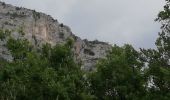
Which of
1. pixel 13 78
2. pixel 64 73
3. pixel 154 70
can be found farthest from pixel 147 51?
pixel 13 78

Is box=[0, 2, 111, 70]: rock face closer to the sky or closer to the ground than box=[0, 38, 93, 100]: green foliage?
closer to the sky

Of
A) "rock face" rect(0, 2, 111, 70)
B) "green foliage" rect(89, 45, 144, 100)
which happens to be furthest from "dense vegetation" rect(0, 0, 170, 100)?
"rock face" rect(0, 2, 111, 70)

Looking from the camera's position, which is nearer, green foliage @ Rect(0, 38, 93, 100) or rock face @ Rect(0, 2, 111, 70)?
green foliage @ Rect(0, 38, 93, 100)

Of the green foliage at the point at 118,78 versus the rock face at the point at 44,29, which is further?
the rock face at the point at 44,29

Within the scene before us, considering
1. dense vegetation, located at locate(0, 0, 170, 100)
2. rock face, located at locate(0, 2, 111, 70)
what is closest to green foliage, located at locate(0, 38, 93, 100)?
dense vegetation, located at locate(0, 0, 170, 100)

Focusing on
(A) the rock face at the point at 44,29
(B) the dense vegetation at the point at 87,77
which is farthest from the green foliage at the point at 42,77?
(A) the rock face at the point at 44,29

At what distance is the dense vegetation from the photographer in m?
39.8

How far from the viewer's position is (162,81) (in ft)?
129

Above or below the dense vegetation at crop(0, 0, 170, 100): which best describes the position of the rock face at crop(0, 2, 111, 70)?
above

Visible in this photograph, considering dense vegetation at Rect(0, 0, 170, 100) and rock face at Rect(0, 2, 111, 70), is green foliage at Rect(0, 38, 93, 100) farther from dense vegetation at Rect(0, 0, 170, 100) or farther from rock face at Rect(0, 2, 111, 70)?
rock face at Rect(0, 2, 111, 70)

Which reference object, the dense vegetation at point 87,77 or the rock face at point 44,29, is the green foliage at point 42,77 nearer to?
the dense vegetation at point 87,77

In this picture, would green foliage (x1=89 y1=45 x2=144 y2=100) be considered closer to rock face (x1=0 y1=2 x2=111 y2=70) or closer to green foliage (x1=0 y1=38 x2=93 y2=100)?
green foliage (x1=0 y1=38 x2=93 y2=100)

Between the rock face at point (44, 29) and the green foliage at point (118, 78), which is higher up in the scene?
the rock face at point (44, 29)

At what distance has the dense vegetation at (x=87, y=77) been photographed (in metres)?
39.8
